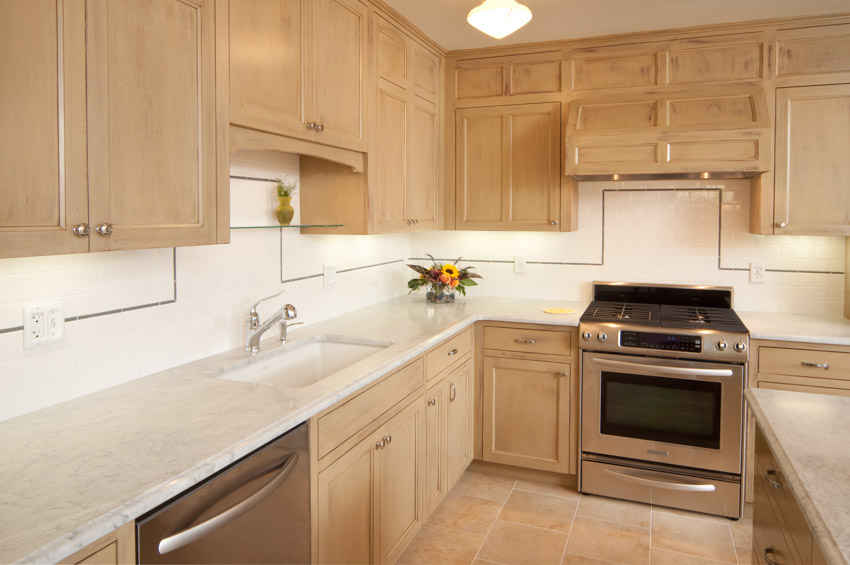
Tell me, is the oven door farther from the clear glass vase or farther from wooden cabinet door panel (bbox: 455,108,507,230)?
wooden cabinet door panel (bbox: 455,108,507,230)

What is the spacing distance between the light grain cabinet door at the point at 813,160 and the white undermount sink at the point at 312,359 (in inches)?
87.1

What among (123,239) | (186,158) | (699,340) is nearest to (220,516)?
(123,239)

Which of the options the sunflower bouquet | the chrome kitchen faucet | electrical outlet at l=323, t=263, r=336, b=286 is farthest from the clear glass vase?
the chrome kitchen faucet

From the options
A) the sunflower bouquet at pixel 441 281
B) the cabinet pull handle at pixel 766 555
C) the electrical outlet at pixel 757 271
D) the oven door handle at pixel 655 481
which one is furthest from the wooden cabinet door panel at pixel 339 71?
the electrical outlet at pixel 757 271

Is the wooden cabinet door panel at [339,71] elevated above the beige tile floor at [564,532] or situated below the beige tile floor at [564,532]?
above

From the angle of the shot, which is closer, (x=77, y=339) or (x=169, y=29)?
(x=169, y=29)

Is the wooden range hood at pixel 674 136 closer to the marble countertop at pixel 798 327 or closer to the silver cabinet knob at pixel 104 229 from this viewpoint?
the marble countertop at pixel 798 327

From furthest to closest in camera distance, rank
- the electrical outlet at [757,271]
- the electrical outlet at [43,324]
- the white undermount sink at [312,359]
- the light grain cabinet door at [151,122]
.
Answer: the electrical outlet at [757,271] → the white undermount sink at [312,359] → the electrical outlet at [43,324] → the light grain cabinet door at [151,122]

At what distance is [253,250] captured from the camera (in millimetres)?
2572

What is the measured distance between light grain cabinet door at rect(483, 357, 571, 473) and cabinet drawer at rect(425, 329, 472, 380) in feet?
0.80

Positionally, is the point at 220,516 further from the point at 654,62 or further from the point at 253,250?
the point at 654,62

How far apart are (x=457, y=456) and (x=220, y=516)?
1944 millimetres

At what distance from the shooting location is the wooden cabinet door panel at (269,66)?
1.92m

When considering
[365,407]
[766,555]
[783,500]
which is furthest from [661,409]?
[365,407]
